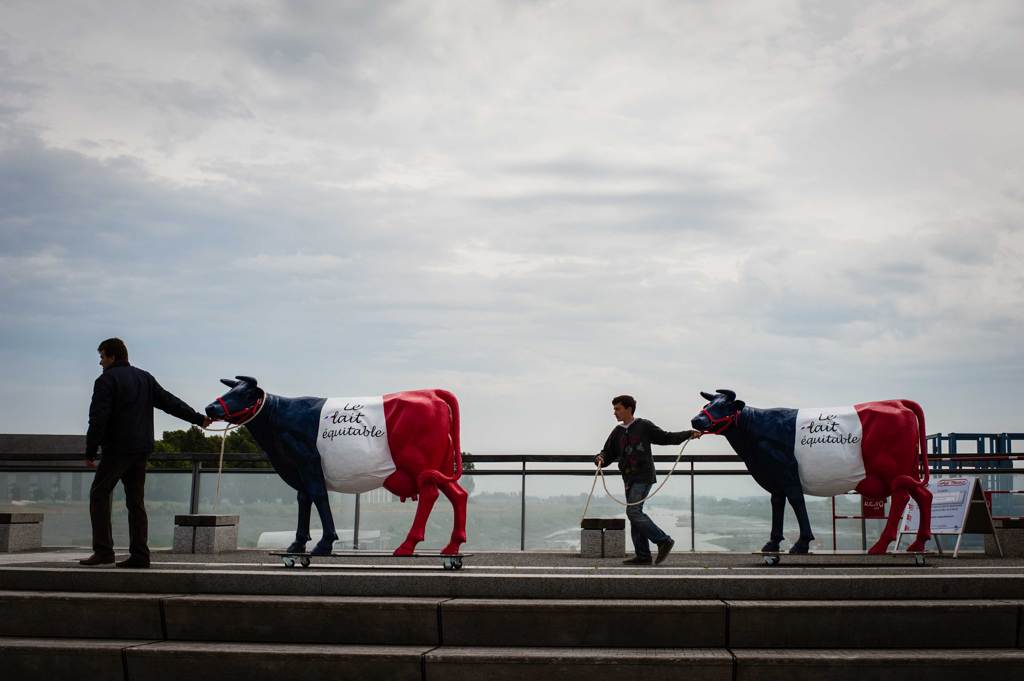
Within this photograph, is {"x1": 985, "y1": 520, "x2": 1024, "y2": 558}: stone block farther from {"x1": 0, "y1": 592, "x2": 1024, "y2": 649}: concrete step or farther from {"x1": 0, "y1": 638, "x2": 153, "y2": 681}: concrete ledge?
{"x1": 0, "y1": 638, "x2": 153, "y2": 681}: concrete ledge

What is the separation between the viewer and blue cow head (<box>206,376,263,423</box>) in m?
9.34

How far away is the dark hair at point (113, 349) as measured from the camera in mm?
9328

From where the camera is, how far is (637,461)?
1012 cm

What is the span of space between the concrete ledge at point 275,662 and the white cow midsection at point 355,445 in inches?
89.2

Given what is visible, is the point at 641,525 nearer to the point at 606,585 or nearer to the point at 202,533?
the point at 606,585

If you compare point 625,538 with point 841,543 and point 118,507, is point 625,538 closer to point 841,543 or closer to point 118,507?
point 841,543

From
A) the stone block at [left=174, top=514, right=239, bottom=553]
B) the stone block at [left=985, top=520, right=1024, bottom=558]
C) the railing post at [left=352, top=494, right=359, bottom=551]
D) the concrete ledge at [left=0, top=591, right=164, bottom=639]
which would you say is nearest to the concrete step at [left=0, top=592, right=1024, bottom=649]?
the concrete ledge at [left=0, top=591, right=164, bottom=639]

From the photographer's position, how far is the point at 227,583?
791 centimetres

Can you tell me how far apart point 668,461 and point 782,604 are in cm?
475

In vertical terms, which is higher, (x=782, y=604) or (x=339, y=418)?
(x=339, y=418)

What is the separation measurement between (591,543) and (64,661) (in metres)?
5.91

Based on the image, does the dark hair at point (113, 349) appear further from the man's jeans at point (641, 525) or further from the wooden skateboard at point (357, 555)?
the man's jeans at point (641, 525)

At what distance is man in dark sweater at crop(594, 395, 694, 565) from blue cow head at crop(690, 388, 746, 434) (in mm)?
148

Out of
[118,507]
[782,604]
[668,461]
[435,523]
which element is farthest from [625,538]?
[118,507]
